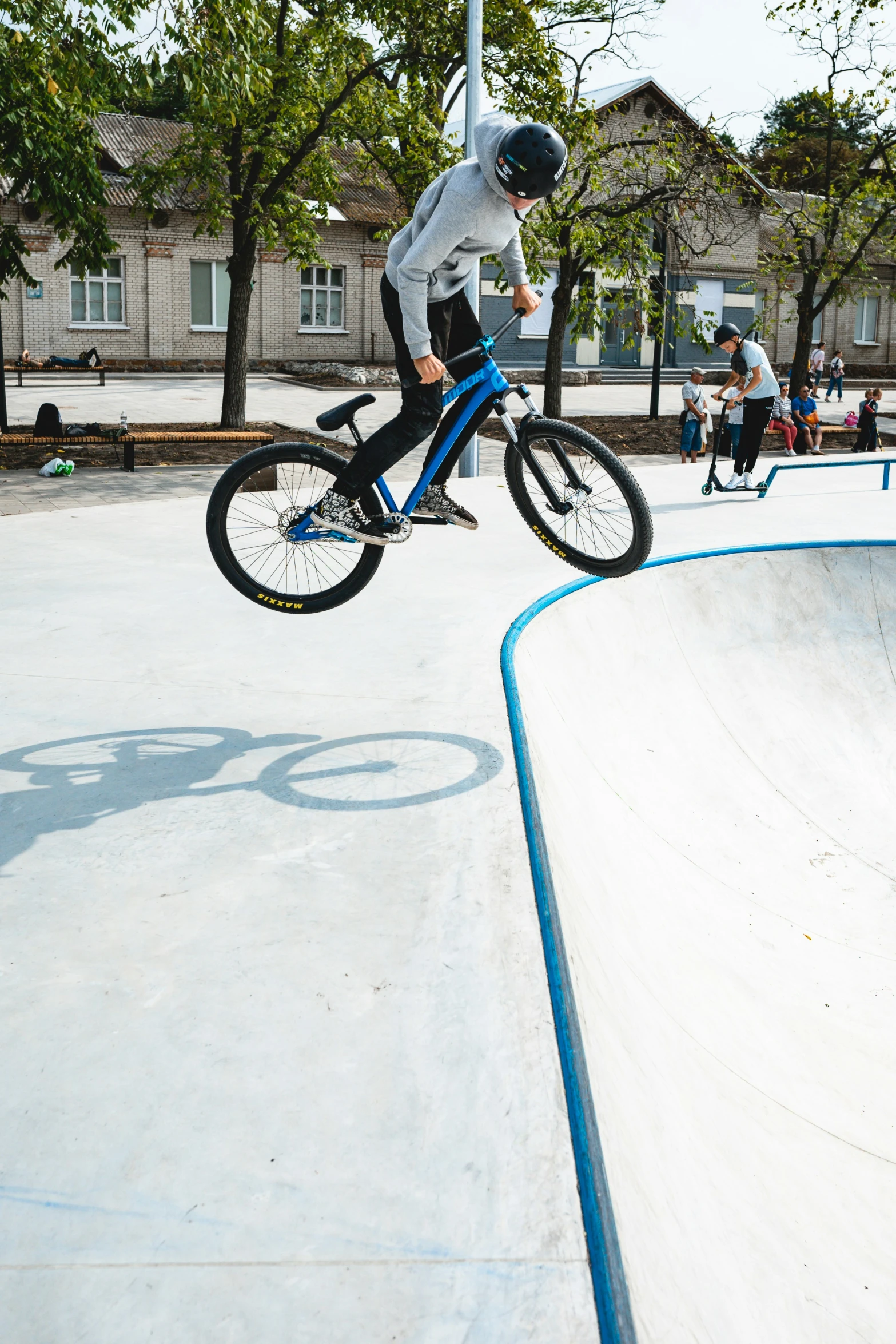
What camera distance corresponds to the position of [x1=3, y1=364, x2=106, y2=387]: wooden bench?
1107 inches

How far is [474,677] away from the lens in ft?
15.7

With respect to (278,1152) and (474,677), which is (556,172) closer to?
(474,677)

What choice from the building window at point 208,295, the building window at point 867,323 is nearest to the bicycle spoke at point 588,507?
the building window at point 208,295

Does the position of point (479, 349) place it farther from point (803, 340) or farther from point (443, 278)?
point (803, 340)

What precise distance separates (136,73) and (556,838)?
12.0 meters

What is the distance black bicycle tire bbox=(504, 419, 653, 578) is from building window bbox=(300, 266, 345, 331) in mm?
32866

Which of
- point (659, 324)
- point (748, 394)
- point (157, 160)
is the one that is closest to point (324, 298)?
point (157, 160)

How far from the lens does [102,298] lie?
32125 mm

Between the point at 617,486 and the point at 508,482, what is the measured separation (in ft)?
1.38

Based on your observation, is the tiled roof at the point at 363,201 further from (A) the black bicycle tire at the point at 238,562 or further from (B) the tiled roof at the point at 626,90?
(A) the black bicycle tire at the point at 238,562

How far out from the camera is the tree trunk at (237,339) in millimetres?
16219

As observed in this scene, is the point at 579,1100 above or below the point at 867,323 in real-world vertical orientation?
below

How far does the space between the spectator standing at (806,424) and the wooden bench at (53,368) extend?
17.0 metres

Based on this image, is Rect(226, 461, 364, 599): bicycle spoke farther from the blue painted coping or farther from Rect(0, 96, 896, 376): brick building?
Rect(0, 96, 896, 376): brick building
